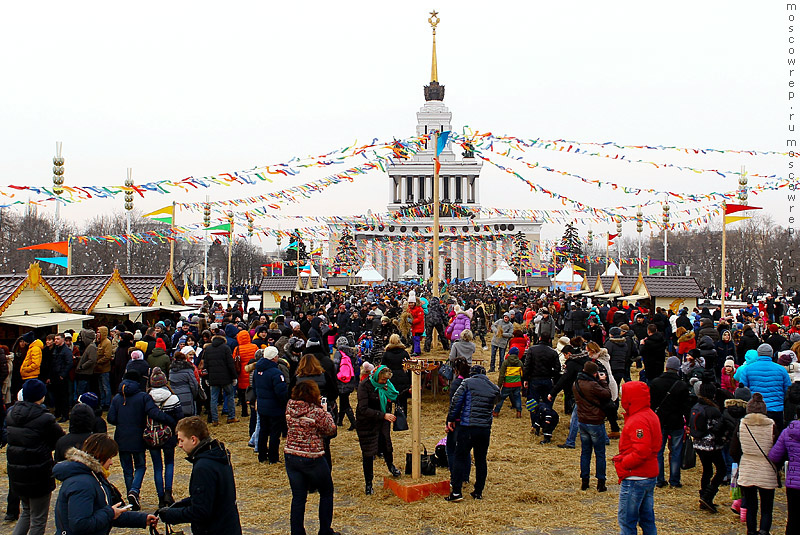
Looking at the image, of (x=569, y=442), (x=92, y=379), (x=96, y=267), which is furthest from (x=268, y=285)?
(x=96, y=267)

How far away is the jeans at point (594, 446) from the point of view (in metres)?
8.41

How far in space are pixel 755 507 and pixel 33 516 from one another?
663 centimetres

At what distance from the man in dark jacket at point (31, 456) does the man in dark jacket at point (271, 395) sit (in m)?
2.96

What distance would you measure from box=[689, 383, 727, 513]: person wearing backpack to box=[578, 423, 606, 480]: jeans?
1026mm

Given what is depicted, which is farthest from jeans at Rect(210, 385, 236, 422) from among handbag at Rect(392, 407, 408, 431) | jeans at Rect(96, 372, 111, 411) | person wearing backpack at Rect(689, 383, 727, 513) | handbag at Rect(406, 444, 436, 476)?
person wearing backpack at Rect(689, 383, 727, 513)

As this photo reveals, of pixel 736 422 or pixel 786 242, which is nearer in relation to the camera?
pixel 736 422

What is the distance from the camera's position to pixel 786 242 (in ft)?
189

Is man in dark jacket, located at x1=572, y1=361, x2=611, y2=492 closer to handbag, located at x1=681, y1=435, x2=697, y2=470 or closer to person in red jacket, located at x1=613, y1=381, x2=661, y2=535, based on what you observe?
handbag, located at x1=681, y1=435, x2=697, y2=470

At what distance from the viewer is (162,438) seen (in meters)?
7.64

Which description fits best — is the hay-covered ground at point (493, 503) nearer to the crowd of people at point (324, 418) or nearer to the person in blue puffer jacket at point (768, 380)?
the crowd of people at point (324, 418)

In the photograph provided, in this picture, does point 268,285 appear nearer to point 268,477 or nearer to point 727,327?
point 727,327

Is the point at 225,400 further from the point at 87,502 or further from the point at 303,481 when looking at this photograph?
the point at 87,502

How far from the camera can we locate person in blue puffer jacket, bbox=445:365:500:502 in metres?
Result: 7.73

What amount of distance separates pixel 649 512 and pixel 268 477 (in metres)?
4.66
